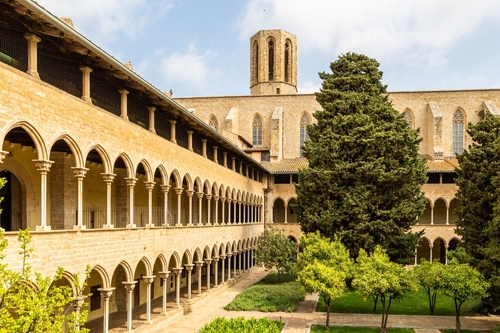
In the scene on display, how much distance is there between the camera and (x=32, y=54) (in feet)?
39.1

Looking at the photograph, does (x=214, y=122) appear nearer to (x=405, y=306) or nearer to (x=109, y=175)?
(x=405, y=306)

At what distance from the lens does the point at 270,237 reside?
32219 mm

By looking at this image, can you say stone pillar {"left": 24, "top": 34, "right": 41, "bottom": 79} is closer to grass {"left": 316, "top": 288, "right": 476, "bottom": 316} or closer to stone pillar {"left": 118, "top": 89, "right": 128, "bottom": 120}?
stone pillar {"left": 118, "top": 89, "right": 128, "bottom": 120}

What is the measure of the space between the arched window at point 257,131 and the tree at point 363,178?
21.5 m

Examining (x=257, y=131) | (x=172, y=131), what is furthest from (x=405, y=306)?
→ (x=257, y=131)

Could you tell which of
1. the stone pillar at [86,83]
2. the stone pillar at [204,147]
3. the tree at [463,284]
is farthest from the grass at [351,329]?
the stone pillar at [86,83]

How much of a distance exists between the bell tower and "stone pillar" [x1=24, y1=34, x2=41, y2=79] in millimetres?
45598

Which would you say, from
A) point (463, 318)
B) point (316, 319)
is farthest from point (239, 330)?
point (463, 318)

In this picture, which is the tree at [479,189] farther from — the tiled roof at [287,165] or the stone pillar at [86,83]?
the tiled roof at [287,165]

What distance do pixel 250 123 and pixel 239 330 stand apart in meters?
34.5

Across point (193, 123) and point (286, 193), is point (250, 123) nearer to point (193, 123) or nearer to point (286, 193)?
point (286, 193)

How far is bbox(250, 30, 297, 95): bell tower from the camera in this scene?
186 feet

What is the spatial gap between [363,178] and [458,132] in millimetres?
25170

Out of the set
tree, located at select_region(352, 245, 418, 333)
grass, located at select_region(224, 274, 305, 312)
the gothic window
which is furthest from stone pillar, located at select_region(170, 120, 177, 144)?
the gothic window
